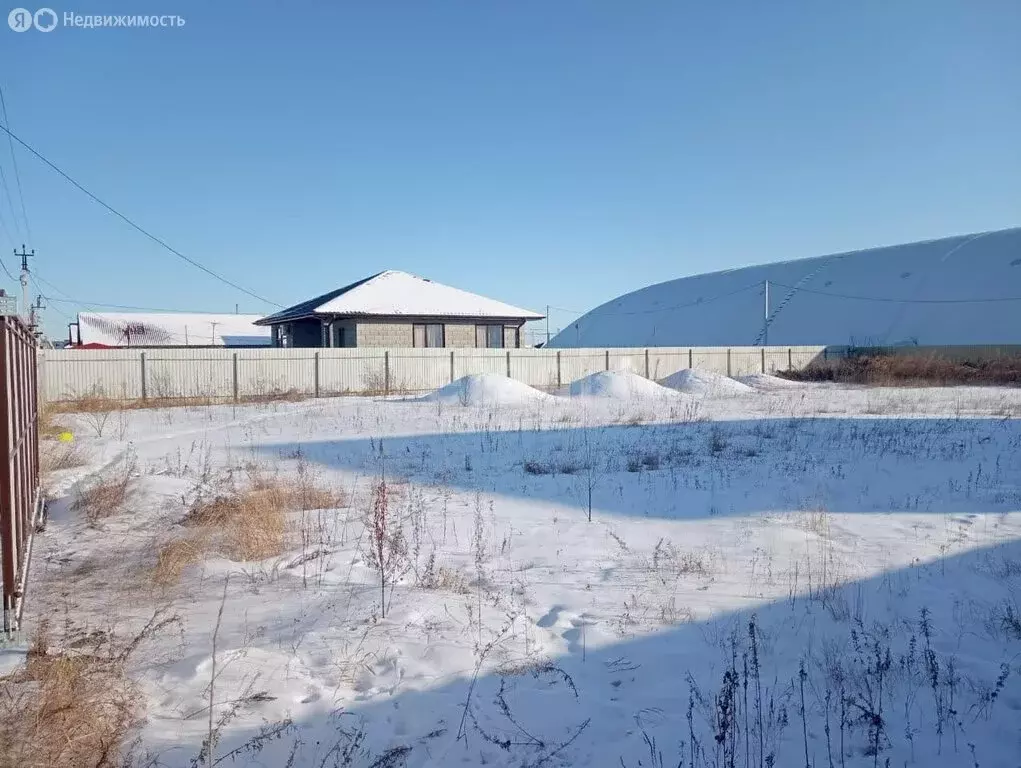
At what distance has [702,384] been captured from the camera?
24797 millimetres

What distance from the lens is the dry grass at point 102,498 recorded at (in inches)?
267

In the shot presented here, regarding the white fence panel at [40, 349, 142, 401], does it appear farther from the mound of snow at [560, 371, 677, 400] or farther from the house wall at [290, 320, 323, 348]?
the mound of snow at [560, 371, 677, 400]

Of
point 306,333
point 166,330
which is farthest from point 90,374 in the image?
point 166,330

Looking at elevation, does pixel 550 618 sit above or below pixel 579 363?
below

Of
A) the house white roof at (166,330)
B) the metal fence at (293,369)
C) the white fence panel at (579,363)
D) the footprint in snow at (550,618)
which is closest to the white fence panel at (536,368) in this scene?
the metal fence at (293,369)

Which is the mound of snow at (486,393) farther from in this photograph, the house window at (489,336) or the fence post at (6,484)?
the fence post at (6,484)

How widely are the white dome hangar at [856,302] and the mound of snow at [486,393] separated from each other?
1016 inches

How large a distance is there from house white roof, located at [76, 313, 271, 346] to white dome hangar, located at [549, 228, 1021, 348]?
28.4m

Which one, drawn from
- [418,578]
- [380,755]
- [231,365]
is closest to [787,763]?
[380,755]

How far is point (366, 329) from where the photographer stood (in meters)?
29.2

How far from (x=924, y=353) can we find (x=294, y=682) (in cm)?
3717

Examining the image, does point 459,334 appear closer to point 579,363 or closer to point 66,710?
point 579,363

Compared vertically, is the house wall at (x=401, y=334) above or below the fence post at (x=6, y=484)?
above

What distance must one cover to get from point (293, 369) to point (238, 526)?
64.0 feet
